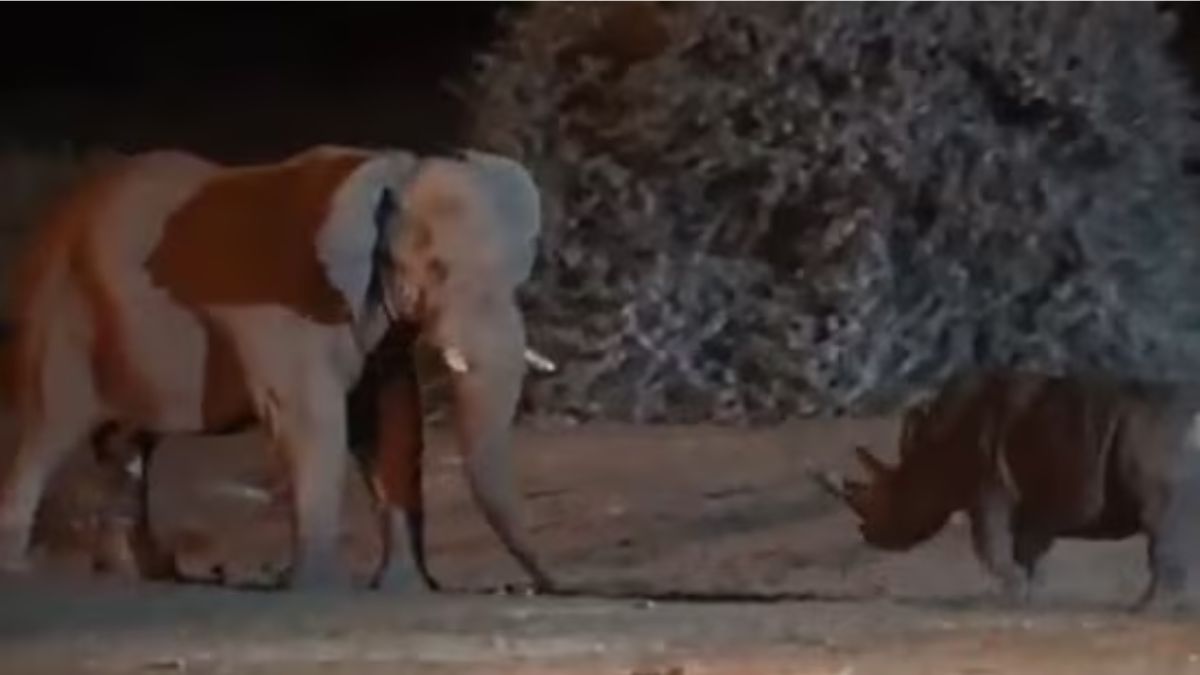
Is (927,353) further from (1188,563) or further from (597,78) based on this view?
(1188,563)

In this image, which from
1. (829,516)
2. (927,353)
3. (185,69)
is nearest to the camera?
(829,516)

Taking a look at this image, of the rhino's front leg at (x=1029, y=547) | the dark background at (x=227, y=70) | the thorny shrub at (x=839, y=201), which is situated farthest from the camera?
the dark background at (x=227, y=70)

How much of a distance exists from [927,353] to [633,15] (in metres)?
0.66

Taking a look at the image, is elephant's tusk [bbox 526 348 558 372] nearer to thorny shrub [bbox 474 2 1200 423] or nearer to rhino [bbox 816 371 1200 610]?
thorny shrub [bbox 474 2 1200 423]

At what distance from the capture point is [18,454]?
3264 millimetres

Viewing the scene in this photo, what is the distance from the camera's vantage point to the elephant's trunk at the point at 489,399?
10.0 ft

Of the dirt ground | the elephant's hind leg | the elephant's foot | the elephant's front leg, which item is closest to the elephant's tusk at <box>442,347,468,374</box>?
the elephant's front leg

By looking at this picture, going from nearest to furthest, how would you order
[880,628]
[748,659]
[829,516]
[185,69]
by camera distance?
[748,659]
[880,628]
[829,516]
[185,69]

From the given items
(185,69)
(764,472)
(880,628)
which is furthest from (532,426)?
(880,628)

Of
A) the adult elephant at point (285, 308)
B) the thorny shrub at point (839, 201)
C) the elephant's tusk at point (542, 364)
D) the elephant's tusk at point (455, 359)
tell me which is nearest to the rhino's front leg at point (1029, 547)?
the adult elephant at point (285, 308)

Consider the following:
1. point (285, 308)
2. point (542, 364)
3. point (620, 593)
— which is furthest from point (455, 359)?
point (542, 364)

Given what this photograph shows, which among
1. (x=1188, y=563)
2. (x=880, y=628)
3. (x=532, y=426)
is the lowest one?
(x=532, y=426)

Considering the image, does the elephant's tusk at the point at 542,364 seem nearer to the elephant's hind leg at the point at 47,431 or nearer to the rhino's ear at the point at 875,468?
the rhino's ear at the point at 875,468

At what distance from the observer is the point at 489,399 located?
3.09 meters
